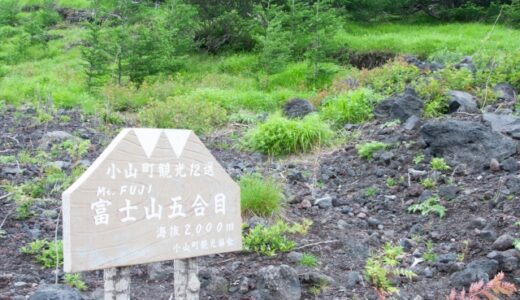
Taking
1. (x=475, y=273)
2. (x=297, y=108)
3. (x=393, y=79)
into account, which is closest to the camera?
(x=475, y=273)

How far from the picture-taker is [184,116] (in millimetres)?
9648

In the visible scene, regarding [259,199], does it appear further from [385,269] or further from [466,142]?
[466,142]

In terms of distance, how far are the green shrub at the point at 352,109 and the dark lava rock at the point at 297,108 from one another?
50 centimetres

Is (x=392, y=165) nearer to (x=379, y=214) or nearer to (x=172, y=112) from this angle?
(x=379, y=214)

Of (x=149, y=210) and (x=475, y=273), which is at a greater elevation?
(x=149, y=210)

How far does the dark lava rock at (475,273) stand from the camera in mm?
4141

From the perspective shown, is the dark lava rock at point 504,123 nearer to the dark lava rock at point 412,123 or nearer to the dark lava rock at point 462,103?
the dark lava rock at point 462,103

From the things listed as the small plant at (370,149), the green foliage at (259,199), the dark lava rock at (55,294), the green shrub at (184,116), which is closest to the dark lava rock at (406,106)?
the small plant at (370,149)

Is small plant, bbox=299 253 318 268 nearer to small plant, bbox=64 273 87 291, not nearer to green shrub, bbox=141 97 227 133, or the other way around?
small plant, bbox=64 273 87 291

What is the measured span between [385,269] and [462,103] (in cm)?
454

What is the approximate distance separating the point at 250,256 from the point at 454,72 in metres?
6.12


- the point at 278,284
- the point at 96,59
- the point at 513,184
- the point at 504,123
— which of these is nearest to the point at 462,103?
the point at 504,123

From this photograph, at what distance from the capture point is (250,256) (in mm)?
4637

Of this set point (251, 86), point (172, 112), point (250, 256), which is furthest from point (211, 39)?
point (250, 256)
